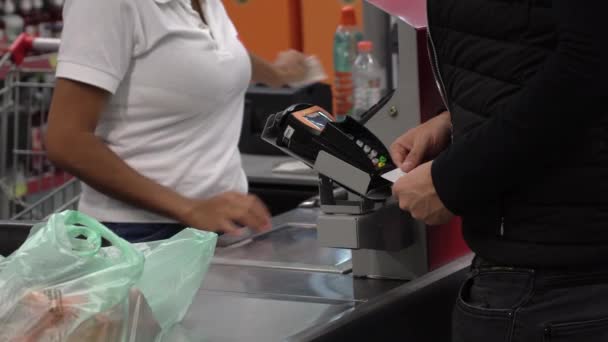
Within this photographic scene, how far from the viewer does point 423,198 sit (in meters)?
1.46

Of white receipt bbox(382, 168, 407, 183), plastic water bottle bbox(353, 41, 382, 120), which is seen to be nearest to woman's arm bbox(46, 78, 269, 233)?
white receipt bbox(382, 168, 407, 183)

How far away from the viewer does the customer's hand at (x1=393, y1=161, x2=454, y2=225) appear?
146 cm

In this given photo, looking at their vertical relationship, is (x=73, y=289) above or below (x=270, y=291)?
above

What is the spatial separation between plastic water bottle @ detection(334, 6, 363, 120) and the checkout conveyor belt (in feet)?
4.93

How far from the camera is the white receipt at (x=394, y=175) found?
1.62 meters

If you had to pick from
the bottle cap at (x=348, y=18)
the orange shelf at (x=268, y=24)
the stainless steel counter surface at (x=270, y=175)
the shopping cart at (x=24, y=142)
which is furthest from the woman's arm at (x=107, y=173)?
the orange shelf at (x=268, y=24)

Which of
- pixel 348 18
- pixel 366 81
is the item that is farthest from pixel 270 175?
pixel 348 18

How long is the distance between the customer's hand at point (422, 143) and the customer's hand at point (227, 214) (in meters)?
0.37

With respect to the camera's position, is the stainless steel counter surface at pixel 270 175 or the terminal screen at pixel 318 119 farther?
the stainless steel counter surface at pixel 270 175

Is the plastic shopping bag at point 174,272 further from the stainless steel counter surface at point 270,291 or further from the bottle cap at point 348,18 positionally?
the bottle cap at point 348,18

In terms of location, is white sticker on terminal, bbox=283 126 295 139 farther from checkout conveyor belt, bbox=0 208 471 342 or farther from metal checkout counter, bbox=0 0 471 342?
checkout conveyor belt, bbox=0 208 471 342

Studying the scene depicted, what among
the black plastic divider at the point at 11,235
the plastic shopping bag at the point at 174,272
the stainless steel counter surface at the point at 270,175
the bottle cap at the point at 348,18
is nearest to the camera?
the plastic shopping bag at the point at 174,272

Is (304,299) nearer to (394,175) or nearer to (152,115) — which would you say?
(394,175)

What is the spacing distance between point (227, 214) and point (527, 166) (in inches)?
30.0
